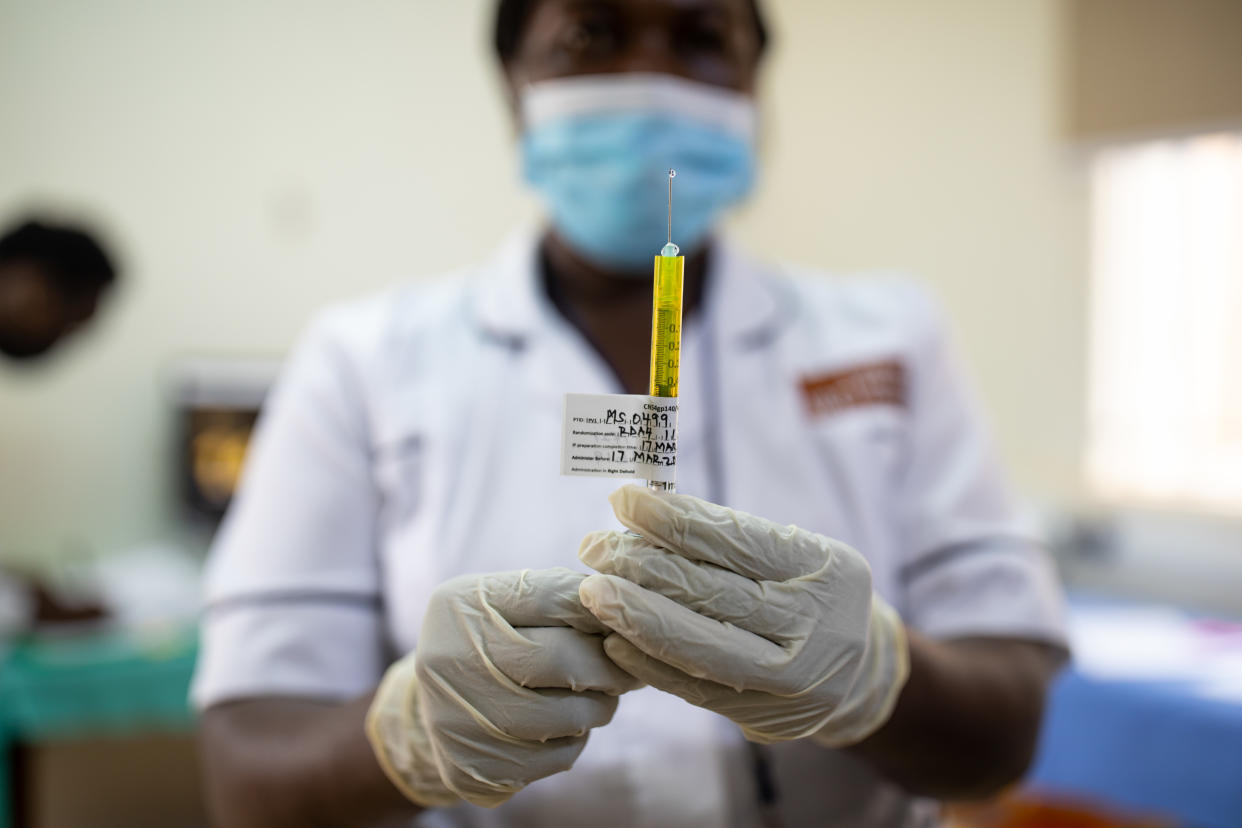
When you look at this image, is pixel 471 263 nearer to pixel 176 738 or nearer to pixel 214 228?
pixel 214 228

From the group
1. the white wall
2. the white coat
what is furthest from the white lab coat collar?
the white wall

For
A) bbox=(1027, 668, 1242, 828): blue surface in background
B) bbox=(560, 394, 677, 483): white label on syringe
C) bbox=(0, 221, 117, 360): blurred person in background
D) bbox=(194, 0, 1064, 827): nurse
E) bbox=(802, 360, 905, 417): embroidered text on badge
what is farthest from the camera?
bbox=(0, 221, 117, 360): blurred person in background

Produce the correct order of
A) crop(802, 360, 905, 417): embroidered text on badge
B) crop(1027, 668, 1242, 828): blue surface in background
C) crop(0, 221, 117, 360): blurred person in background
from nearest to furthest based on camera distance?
1. crop(802, 360, 905, 417): embroidered text on badge
2. crop(1027, 668, 1242, 828): blue surface in background
3. crop(0, 221, 117, 360): blurred person in background

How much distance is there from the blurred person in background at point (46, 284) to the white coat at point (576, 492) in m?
2.31

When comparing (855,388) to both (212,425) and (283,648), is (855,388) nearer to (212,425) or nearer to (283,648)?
(283,648)

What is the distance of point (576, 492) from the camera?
849 mm

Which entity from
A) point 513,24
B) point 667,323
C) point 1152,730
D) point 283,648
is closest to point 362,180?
point 513,24

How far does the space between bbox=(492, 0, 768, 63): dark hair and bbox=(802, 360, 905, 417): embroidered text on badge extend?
39 centimetres

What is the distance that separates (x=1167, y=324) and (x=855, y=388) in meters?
2.61

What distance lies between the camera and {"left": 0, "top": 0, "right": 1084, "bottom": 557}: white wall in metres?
2.95

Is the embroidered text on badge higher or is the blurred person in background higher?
the blurred person in background

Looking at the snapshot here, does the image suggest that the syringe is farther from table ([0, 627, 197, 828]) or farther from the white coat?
table ([0, 627, 197, 828])

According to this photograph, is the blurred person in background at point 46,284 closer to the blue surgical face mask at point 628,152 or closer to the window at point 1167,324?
the blue surgical face mask at point 628,152

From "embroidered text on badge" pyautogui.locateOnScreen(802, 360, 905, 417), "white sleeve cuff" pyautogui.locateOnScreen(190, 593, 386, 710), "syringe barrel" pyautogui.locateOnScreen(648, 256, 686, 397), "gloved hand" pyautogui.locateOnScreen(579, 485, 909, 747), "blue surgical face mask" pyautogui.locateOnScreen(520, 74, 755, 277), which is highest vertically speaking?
"blue surgical face mask" pyautogui.locateOnScreen(520, 74, 755, 277)
